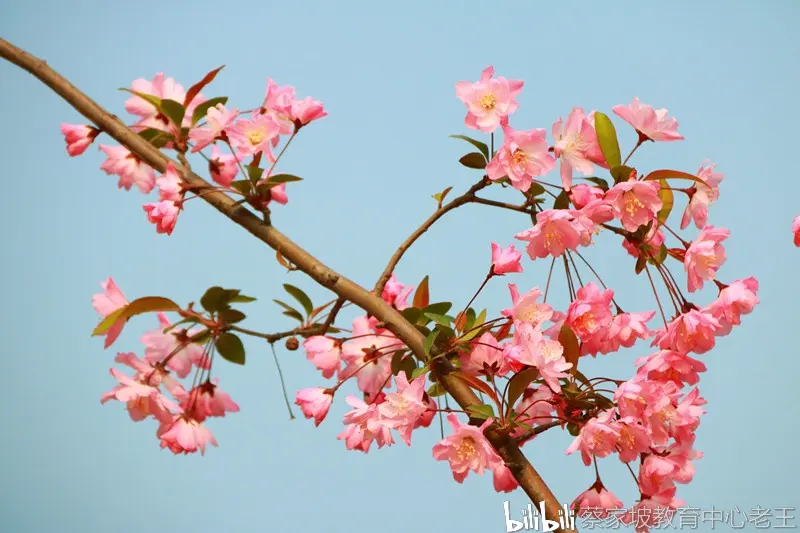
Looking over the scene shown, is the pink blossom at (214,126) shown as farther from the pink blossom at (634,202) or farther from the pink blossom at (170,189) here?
the pink blossom at (634,202)

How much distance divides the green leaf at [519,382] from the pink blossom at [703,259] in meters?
0.26

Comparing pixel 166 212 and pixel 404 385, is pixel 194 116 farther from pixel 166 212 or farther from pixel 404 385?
pixel 404 385

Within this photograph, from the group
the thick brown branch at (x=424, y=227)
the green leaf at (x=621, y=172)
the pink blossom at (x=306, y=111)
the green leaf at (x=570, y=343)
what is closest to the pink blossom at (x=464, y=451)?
the green leaf at (x=570, y=343)

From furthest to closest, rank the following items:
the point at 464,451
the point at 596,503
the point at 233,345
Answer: the point at 233,345
the point at 596,503
the point at 464,451

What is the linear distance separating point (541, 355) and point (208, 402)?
1.52ft

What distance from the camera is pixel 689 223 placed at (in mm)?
1267

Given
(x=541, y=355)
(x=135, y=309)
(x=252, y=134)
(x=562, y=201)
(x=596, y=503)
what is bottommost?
(x=596, y=503)

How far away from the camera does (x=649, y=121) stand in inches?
47.1

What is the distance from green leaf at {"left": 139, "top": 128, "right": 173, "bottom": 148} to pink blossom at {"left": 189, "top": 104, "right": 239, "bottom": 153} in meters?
0.07

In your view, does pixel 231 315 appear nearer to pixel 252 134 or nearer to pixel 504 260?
pixel 252 134

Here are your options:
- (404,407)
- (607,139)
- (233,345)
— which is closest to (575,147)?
(607,139)

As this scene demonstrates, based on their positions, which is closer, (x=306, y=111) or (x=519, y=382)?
(x=519, y=382)

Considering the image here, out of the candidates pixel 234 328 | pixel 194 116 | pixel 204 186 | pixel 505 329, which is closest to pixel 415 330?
pixel 505 329

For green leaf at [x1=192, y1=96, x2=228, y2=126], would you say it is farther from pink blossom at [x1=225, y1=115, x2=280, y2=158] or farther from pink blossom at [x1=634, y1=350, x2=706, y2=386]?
pink blossom at [x1=634, y1=350, x2=706, y2=386]
